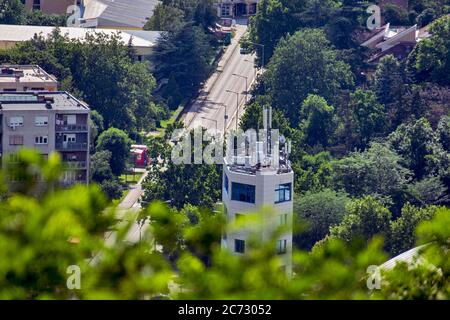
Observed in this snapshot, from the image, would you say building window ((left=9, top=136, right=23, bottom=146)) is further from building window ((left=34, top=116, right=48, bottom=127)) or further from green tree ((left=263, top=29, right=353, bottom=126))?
green tree ((left=263, top=29, right=353, bottom=126))

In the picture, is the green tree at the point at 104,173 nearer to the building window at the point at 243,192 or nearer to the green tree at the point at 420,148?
the green tree at the point at 420,148

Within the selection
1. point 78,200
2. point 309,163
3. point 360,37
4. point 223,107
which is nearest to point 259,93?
point 223,107

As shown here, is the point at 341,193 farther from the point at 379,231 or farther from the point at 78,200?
the point at 78,200

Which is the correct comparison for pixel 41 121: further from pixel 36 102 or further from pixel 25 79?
pixel 25 79

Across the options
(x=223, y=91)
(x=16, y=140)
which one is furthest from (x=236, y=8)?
(x=16, y=140)

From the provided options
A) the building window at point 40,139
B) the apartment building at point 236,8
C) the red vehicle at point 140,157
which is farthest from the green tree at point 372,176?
the apartment building at point 236,8

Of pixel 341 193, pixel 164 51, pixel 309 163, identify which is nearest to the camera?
pixel 341 193
